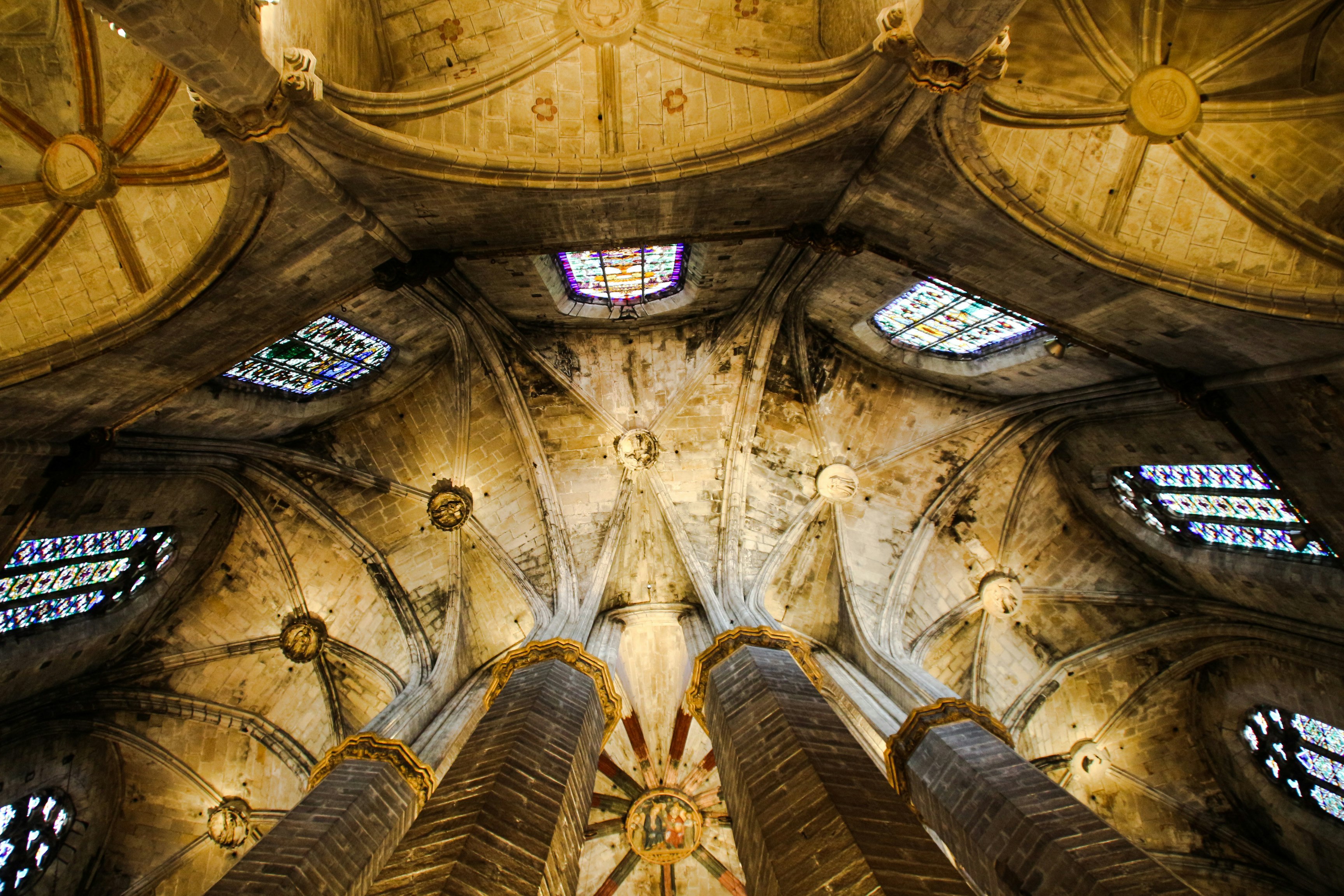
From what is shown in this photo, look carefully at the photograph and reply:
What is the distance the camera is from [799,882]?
3.86 m

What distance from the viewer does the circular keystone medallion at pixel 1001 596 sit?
10.7 m

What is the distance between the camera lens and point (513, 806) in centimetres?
456

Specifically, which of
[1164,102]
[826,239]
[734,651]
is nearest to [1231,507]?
[1164,102]

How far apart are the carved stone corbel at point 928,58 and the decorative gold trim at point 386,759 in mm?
8108

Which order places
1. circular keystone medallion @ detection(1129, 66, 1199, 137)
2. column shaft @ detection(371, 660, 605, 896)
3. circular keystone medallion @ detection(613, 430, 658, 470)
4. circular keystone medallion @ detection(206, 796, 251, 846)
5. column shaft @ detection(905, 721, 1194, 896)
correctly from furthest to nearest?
circular keystone medallion @ detection(206, 796, 251, 846), circular keystone medallion @ detection(613, 430, 658, 470), circular keystone medallion @ detection(1129, 66, 1199, 137), column shaft @ detection(905, 721, 1194, 896), column shaft @ detection(371, 660, 605, 896)

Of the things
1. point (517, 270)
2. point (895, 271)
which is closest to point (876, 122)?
point (895, 271)

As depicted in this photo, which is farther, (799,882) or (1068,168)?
(1068,168)

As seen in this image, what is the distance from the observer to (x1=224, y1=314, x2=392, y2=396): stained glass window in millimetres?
8750

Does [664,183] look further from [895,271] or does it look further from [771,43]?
[895,271]

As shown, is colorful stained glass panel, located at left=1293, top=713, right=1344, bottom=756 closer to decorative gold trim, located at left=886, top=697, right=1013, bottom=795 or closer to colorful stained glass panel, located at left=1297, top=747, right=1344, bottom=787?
colorful stained glass panel, located at left=1297, top=747, right=1344, bottom=787

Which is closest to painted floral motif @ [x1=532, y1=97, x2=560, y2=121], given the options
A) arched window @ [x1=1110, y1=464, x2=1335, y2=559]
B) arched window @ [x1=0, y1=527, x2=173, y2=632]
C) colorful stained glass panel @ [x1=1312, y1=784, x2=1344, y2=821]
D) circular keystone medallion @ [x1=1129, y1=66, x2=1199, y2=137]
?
circular keystone medallion @ [x1=1129, y1=66, x2=1199, y2=137]

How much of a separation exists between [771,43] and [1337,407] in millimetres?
6769

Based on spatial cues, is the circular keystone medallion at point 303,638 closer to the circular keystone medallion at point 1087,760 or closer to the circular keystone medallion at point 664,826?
the circular keystone medallion at point 664,826

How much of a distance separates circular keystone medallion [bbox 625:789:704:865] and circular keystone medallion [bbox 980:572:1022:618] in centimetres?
601
